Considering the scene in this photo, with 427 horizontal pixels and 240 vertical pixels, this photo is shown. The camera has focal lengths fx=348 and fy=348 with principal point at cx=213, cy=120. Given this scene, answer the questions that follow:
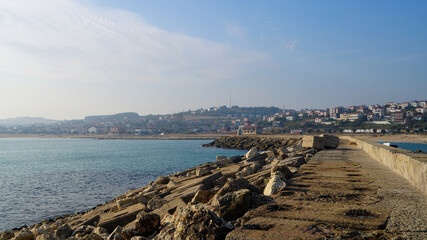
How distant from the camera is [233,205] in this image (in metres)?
4.08

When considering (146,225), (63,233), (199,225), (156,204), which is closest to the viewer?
(199,225)

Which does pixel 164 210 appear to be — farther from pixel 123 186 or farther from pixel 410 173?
pixel 123 186

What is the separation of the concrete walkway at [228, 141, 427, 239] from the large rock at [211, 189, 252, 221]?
18cm

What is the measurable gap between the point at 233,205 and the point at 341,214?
120cm

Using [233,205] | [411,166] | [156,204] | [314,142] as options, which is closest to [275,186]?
[233,205]

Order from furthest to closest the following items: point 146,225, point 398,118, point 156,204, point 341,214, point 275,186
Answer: point 398,118 → point 156,204 → point 275,186 → point 146,225 → point 341,214

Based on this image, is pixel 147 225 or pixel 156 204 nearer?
pixel 147 225

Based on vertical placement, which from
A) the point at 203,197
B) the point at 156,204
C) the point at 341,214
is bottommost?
the point at 156,204

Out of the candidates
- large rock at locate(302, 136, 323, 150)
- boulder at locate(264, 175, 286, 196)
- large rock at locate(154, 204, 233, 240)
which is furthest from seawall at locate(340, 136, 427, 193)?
large rock at locate(302, 136, 323, 150)

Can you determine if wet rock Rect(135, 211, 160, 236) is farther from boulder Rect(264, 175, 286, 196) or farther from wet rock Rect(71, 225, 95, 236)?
wet rock Rect(71, 225, 95, 236)

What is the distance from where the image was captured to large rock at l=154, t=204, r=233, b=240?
3.16 m

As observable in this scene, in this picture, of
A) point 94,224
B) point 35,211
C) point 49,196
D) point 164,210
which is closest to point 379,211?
point 164,210

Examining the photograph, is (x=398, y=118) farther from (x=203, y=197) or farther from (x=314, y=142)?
(x=203, y=197)

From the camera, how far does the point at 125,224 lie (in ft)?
22.7
